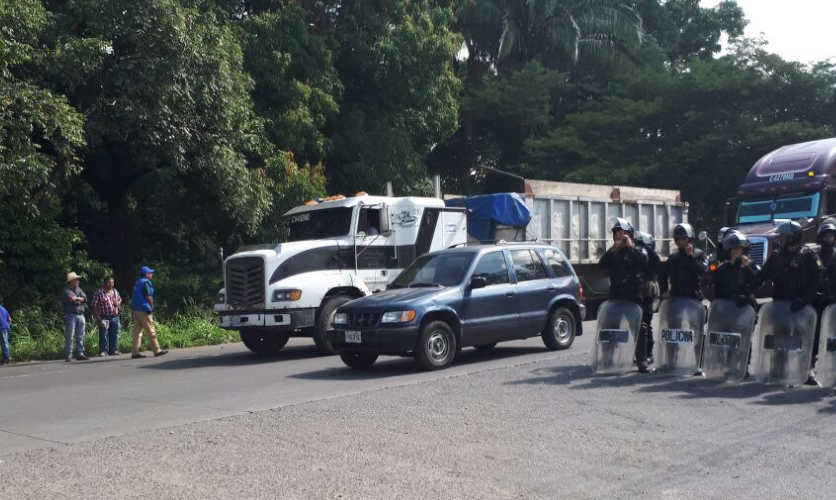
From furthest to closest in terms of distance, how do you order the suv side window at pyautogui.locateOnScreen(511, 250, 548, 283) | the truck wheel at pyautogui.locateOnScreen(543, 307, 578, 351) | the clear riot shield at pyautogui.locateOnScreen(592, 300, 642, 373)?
the truck wheel at pyautogui.locateOnScreen(543, 307, 578, 351) < the suv side window at pyautogui.locateOnScreen(511, 250, 548, 283) < the clear riot shield at pyautogui.locateOnScreen(592, 300, 642, 373)

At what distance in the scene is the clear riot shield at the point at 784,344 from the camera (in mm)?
9672

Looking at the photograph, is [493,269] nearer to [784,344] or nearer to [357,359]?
[357,359]

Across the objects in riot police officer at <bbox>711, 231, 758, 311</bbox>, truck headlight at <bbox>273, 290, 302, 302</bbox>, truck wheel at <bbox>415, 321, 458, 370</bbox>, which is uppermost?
riot police officer at <bbox>711, 231, 758, 311</bbox>

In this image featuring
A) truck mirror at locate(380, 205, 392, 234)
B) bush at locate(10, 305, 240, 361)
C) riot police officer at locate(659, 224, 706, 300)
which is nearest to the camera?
riot police officer at locate(659, 224, 706, 300)

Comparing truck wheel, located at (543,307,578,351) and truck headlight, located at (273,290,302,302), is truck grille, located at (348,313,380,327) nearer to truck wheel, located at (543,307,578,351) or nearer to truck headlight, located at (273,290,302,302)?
truck headlight, located at (273,290,302,302)

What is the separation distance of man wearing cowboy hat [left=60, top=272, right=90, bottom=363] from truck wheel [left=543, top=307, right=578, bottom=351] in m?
8.29

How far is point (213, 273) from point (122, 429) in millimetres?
16113

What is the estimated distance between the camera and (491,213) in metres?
18.0

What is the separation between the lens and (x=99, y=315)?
54.6 ft

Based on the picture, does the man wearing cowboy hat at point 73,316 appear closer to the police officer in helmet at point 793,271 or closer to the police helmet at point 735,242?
the police helmet at point 735,242

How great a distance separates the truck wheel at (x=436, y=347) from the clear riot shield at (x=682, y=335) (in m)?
2.80

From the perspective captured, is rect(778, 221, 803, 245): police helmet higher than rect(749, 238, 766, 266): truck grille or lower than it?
lower

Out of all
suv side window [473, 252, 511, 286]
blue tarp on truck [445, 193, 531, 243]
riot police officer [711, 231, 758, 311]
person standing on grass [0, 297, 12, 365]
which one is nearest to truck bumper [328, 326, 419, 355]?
suv side window [473, 252, 511, 286]

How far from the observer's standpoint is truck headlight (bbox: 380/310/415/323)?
456 inches
